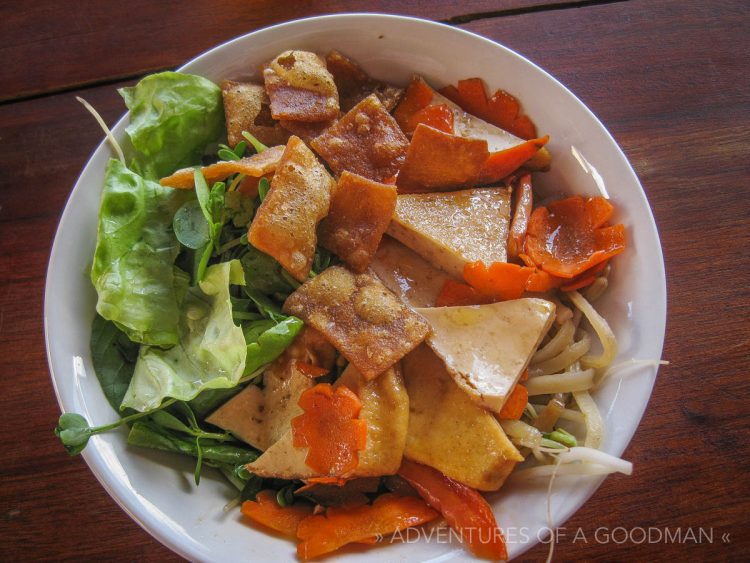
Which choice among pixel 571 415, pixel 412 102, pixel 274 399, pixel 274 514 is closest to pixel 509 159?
pixel 412 102

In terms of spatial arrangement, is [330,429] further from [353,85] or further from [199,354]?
[353,85]

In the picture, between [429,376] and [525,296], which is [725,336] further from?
[429,376]

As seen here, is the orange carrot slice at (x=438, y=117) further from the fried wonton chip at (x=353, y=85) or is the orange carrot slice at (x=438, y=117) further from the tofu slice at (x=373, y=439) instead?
the tofu slice at (x=373, y=439)

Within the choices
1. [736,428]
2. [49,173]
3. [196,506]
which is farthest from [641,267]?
[49,173]

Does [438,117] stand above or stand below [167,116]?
above

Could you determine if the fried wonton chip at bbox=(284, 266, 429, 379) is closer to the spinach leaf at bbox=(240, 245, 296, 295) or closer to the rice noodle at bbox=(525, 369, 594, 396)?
the spinach leaf at bbox=(240, 245, 296, 295)
